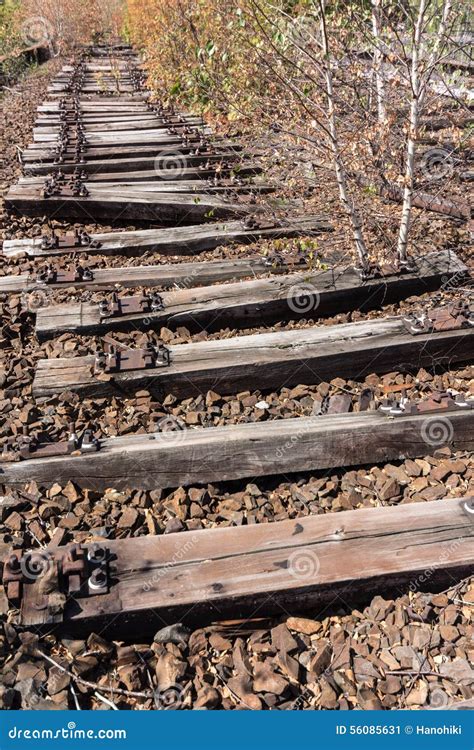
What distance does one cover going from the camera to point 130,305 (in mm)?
4285

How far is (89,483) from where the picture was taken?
3016mm

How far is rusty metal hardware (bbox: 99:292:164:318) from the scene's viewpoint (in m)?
4.21

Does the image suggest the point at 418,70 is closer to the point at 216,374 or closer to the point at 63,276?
the point at 216,374

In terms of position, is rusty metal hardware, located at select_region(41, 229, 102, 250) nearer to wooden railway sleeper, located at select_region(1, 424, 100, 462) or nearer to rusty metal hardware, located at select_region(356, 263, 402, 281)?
rusty metal hardware, located at select_region(356, 263, 402, 281)

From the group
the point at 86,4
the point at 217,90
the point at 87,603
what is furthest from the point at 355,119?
the point at 86,4

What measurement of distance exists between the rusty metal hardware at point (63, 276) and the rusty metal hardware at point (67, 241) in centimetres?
50

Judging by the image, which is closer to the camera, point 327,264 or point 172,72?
point 327,264

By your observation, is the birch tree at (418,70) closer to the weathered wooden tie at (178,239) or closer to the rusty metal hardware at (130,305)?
the weathered wooden tie at (178,239)

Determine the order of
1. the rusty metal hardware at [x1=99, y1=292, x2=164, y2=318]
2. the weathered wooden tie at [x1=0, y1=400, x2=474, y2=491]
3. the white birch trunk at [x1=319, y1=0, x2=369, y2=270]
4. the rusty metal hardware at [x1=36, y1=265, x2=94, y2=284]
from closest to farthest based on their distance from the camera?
the weathered wooden tie at [x1=0, y1=400, x2=474, y2=491], the white birch trunk at [x1=319, y1=0, x2=369, y2=270], the rusty metal hardware at [x1=99, y1=292, x2=164, y2=318], the rusty metal hardware at [x1=36, y1=265, x2=94, y2=284]

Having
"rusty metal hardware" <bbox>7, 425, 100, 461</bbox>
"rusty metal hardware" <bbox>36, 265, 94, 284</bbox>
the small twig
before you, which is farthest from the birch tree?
the small twig

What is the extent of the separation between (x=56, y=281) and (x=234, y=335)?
1545 mm

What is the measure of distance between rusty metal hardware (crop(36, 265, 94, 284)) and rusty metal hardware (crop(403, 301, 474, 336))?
8.37ft

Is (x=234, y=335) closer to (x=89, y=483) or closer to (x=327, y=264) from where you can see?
(x=327, y=264)

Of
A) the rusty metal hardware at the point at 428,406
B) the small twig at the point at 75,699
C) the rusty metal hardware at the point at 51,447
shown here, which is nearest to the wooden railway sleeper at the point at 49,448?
the rusty metal hardware at the point at 51,447
